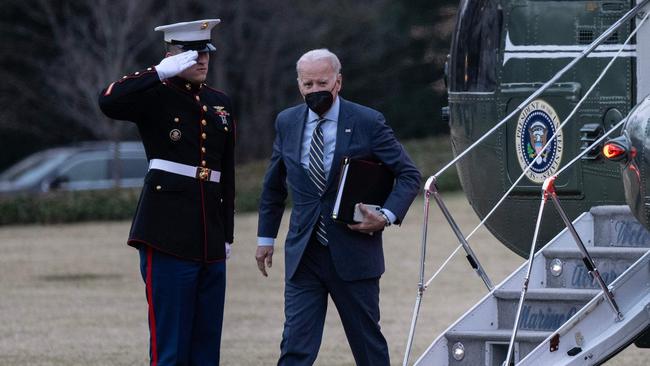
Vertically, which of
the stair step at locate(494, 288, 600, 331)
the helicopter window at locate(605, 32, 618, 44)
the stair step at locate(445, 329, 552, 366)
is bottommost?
the stair step at locate(445, 329, 552, 366)

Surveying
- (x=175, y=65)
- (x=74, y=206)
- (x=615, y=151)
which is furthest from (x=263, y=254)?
(x=74, y=206)

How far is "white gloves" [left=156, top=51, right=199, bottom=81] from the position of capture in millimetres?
6301

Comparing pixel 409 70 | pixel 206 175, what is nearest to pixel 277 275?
pixel 206 175

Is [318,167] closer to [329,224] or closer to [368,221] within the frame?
[329,224]

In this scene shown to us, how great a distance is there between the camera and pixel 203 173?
6.53 meters

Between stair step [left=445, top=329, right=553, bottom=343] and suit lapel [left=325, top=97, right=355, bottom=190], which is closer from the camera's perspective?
suit lapel [left=325, top=97, right=355, bottom=190]

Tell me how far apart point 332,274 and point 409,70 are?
36.3 meters

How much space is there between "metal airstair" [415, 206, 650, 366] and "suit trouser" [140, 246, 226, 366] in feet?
3.71

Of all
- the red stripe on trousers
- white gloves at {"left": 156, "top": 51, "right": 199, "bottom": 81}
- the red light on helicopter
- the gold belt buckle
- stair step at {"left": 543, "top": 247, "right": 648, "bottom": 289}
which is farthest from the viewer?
stair step at {"left": 543, "top": 247, "right": 648, "bottom": 289}

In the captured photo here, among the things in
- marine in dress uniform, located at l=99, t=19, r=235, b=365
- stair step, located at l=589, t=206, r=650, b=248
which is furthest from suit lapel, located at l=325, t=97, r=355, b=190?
stair step, located at l=589, t=206, r=650, b=248

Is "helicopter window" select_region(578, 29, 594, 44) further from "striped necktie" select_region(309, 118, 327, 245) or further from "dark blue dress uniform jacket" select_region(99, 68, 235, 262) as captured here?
"dark blue dress uniform jacket" select_region(99, 68, 235, 262)

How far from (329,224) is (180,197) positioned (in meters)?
0.69

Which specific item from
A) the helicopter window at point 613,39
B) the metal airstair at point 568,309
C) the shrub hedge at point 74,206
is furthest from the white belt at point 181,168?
the shrub hedge at point 74,206

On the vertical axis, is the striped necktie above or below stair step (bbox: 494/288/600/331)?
above
